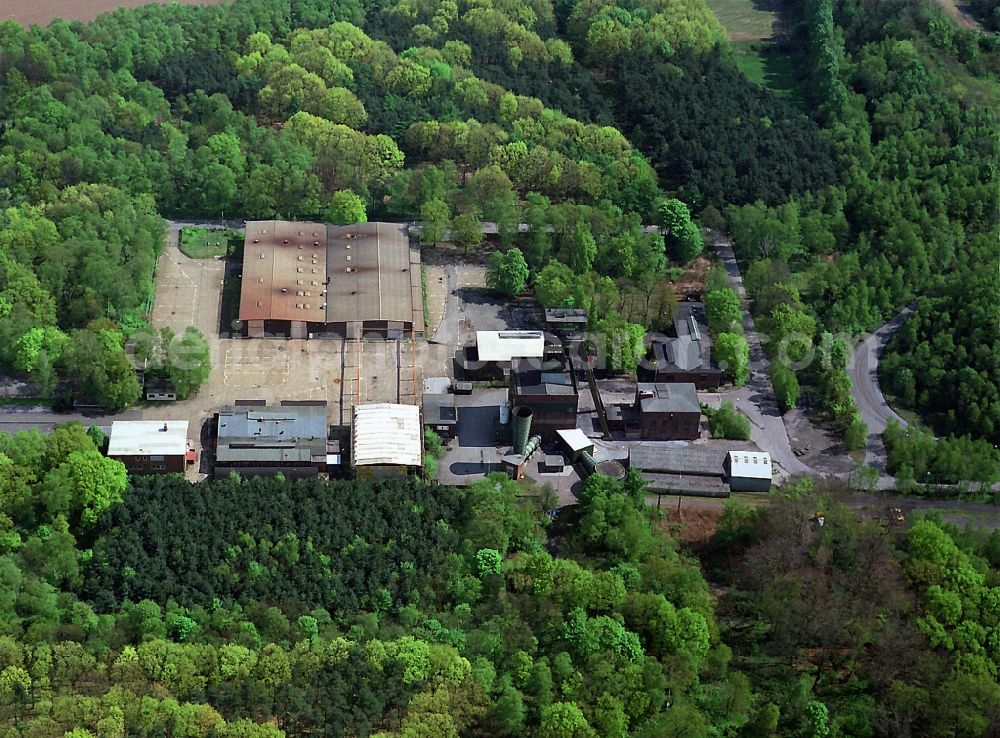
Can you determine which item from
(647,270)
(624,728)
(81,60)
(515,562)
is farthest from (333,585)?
(81,60)

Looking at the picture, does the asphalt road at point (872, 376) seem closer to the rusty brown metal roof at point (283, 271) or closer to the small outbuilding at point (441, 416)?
the small outbuilding at point (441, 416)

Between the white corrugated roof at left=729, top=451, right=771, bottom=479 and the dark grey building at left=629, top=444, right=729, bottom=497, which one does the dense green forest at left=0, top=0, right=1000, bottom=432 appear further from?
the dark grey building at left=629, top=444, right=729, bottom=497

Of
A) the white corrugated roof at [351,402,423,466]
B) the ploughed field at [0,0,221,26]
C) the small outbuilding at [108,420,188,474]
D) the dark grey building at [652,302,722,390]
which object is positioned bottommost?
the small outbuilding at [108,420,188,474]

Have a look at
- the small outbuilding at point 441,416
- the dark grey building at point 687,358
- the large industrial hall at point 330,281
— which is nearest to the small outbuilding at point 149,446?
the large industrial hall at point 330,281

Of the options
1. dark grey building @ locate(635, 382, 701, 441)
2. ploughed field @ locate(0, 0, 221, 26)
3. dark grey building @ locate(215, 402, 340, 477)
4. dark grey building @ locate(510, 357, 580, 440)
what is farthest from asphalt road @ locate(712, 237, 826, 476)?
ploughed field @ locate(0, 0, 221, 26)

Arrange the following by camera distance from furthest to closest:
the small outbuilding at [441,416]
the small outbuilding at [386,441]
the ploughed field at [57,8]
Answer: the ploughed field at [57,8] → the small outbuilding at [441,416] → the small outbuilding at [386,441]

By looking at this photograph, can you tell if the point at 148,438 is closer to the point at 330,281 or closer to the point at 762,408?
the point at 330,281
